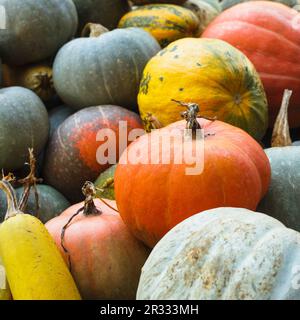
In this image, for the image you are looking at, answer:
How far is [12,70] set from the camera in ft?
7.99

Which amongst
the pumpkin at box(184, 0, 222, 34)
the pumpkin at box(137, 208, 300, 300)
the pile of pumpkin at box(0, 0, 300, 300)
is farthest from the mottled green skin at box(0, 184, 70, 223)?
the pumpkin at box(184, 0, 222, 34)

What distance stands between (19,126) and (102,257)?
0.78 m

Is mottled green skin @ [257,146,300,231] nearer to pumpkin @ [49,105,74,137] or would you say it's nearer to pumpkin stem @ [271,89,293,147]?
pumpkin stem @ [271,89,293,147]

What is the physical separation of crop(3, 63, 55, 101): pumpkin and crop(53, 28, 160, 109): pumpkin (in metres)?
0.11

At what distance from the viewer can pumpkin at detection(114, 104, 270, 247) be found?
4.59 ft

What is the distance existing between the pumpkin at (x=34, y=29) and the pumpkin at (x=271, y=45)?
1.87 ft

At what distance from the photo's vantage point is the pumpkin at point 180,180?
1.40 metres

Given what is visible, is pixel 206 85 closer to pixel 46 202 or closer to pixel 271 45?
pixel 271 45

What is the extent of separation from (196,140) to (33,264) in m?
0.47

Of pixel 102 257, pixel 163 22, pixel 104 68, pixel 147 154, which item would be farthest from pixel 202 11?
pixel 102 257

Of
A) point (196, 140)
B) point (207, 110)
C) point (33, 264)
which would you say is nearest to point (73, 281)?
point (33, 264)

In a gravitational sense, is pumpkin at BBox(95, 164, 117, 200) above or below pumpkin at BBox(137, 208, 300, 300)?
below
